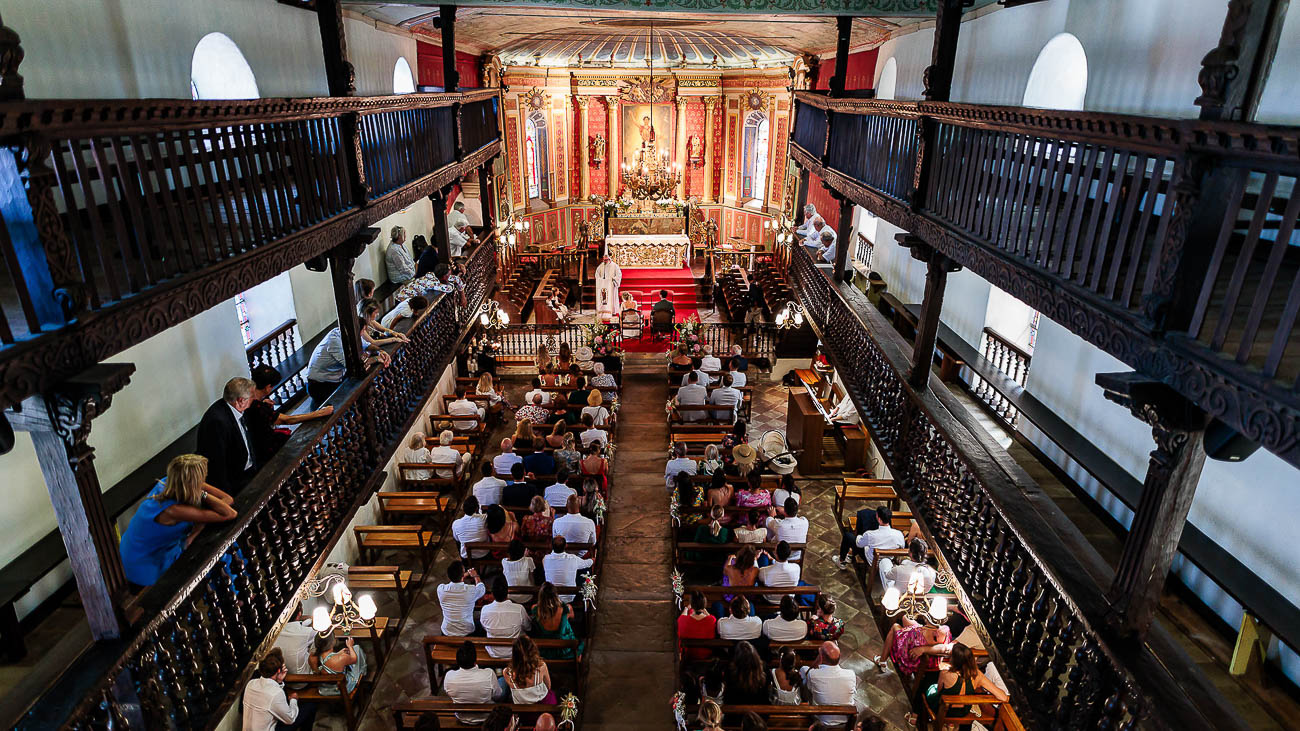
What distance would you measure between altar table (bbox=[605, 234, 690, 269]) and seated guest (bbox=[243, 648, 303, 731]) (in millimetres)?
16949

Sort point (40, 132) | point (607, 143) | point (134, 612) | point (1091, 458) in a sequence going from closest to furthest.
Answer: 1. point (40, 132)
2. point (134, 612)
3. point (1091, 458)
4. point (607, 143)

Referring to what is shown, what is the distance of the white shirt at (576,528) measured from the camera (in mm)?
9234

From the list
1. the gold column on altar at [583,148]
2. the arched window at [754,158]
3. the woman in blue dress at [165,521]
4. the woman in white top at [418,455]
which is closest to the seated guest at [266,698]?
the woman in blue dress at [165,521]

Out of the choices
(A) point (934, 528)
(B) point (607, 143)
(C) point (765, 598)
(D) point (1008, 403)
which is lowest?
(C) point (765, 598)

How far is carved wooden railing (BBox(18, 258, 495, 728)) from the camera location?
411cm

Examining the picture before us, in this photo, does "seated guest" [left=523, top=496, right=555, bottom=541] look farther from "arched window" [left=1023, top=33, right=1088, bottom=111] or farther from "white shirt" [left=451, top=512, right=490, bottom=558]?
"arched window" [left=1023, top=33, right=1088, bottom=111]

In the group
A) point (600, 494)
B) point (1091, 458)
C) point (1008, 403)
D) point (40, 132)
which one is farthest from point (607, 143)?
point (40, 132)

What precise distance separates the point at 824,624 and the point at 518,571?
387cm

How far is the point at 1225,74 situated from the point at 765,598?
7.09m

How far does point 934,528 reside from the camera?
7348 millimetres

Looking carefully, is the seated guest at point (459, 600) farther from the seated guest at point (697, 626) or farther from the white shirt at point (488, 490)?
the seated guest at point (697, 626)

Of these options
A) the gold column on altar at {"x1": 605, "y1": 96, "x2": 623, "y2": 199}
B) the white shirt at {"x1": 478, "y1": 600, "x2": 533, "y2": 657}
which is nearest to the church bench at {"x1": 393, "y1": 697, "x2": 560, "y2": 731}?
the white shirt at {"x1": 478, "y1": 600, "x2": 533, "y2": 657}

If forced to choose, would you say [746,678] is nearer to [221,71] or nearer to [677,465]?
[677,465]

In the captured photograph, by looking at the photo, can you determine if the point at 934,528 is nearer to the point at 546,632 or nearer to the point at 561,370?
the point at 546,632
